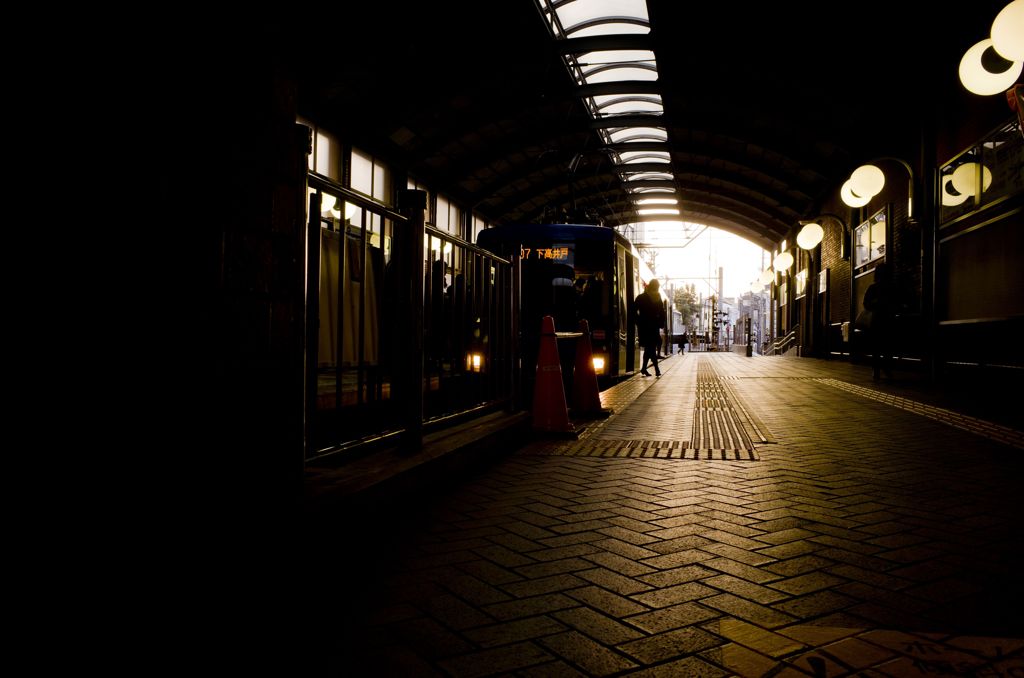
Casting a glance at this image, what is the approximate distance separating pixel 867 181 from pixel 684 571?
11.9 metres

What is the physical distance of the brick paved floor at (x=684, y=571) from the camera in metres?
1.86

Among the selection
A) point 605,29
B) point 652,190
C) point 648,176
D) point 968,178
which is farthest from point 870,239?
point 652,190

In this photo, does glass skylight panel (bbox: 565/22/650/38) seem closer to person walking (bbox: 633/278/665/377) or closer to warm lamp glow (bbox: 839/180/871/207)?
warm lamp glow (bbox: 839/180/871/207)

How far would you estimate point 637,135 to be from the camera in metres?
24.0

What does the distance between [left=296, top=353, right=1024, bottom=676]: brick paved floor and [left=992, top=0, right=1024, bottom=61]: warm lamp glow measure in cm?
352

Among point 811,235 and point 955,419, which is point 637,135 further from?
point 955,419

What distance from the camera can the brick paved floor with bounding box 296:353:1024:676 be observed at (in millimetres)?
1860

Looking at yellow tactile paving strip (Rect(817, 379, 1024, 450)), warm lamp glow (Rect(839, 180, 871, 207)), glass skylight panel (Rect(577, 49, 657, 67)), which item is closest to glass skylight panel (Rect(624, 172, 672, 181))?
glass skylight panel (Rect(577, 49, 657, 67))

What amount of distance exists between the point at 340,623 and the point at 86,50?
5.91 feet

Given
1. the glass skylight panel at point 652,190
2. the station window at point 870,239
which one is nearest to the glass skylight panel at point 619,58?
the station window at point 870,239

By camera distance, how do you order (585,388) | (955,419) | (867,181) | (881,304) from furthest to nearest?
(867,181) < (881,304) < (585,388) < (955,419)

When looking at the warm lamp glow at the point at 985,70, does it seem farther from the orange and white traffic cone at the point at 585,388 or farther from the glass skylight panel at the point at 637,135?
the glass skylight panel at the point at 637,135

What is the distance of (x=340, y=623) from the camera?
207cm

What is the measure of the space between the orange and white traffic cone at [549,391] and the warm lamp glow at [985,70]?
18.3 ft
